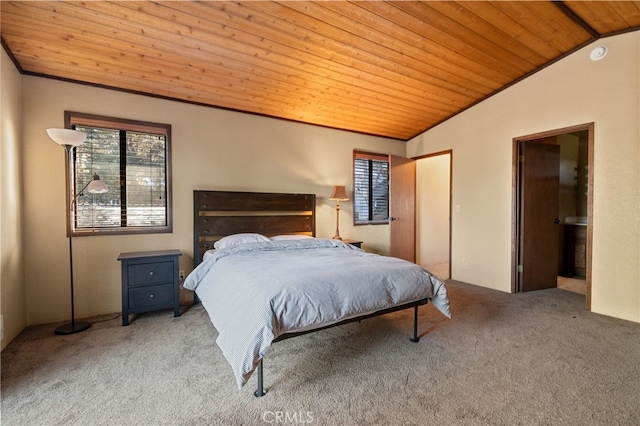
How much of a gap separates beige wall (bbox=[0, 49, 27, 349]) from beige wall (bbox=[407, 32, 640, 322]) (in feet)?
17.1

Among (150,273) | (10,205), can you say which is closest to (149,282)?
(150,273)

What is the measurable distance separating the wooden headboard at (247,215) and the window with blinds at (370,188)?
3.34 ft

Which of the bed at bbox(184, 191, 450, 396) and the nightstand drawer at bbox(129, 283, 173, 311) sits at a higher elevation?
the bed at bbox(184, 191, 450, 396)

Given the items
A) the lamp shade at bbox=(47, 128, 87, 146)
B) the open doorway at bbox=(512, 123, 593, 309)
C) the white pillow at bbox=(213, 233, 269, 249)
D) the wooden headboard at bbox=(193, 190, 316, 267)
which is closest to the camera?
the lamp shade at bbox=(47, 128, 87, 146)

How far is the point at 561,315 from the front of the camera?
315 centimetres

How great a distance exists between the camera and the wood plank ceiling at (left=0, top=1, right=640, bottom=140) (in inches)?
93.1

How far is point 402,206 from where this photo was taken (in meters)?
5.10

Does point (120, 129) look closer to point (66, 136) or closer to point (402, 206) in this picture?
point (66, 136)

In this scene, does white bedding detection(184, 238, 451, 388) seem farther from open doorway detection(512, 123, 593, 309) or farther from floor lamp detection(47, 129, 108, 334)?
open doorway detection(512, 123, 593, 309)

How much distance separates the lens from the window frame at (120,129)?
9.82ft

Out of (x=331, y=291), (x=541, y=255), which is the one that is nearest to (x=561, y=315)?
(x=541, y=255)

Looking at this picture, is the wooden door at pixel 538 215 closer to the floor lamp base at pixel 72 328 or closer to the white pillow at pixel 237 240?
the white pillow at pixel 237 240

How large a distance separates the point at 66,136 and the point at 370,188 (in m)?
4.04

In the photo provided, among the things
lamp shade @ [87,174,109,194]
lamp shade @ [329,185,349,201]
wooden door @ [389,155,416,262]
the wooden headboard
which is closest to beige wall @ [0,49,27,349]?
lamp shade @ [87,174,109,194]
